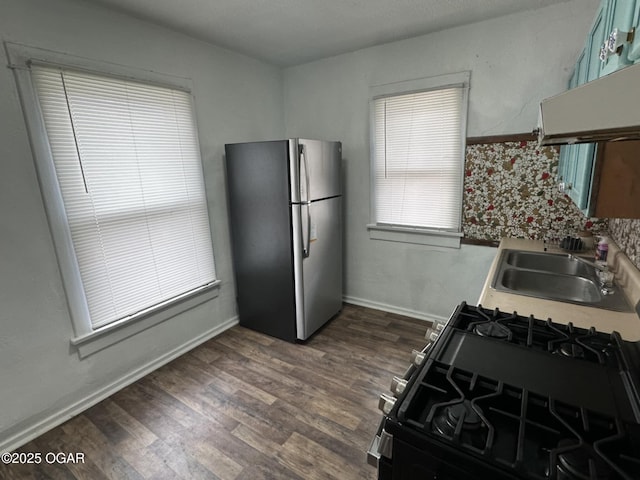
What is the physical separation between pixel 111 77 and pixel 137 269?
1.27 m

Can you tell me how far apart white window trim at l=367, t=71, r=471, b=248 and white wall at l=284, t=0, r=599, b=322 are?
0.17 ft

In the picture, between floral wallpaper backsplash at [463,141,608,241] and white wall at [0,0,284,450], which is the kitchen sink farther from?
white wall at [0,0,284,450]

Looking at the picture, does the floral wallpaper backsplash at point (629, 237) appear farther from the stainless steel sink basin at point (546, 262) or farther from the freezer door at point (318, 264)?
the freezer door at point (318, 264)

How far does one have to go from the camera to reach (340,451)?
1659 millimetres

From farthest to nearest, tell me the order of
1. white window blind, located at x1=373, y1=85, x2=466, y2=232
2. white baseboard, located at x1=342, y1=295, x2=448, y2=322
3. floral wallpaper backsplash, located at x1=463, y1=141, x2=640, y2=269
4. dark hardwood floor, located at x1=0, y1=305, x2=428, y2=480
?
white baseboard, located at x1=342, y1=295, x2=448, y2=322
white window blind, located at x1=373, y1=85, x2=466, y2=232
floral wallpaper backsplash, located at x1=463, y1=141, x2=640, y2=269
dark hardwood floor, located at x1=0, y1=305, x2=428, y2=480

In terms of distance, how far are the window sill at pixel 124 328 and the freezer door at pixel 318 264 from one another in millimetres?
895

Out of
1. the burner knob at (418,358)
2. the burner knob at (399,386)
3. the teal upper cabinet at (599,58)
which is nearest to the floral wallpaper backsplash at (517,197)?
the teal upper cabinet at (599,58)

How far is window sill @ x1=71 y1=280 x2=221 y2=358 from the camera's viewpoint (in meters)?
1.97

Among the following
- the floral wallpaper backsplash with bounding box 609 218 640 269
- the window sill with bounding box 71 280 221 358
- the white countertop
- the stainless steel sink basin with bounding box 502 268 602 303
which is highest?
the floral wallpaper backsplash with bounding box 609 218 640 269

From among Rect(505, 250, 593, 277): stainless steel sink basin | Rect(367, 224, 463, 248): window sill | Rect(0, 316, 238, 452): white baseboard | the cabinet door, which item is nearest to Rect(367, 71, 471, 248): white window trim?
Rect(367, 224, 463, 248): window sill

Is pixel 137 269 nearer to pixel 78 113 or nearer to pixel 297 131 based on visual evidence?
pixel 78 113

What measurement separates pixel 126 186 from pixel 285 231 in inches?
45.0

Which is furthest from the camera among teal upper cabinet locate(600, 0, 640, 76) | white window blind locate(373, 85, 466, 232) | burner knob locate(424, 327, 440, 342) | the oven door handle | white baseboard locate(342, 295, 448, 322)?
white baseboard locate(342, 295, 448, 322)

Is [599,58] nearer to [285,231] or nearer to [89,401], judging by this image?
[285,231]
